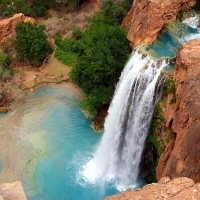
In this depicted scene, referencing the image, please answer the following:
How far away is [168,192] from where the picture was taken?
334 inches

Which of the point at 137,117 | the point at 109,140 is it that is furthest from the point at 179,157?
the point at 109,140

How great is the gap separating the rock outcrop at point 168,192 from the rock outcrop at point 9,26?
872 inches

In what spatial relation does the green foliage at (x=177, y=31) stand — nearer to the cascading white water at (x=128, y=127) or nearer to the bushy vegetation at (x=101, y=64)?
the cascading white water at (x=128, y=127)

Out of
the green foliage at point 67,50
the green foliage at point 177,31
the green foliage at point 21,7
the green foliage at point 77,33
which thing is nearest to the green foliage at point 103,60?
the green foliage at point 177,31

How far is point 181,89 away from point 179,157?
3190 millimetres

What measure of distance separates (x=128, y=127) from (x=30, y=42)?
1225cm

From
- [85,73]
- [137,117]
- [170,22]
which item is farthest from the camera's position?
[85,73]

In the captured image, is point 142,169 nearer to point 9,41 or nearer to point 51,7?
point 9,41

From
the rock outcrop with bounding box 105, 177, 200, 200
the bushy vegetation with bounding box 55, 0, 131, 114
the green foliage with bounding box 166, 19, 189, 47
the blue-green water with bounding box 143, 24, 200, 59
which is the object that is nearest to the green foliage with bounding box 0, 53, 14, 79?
the bushy vegetation with bounding box 55, 0, 131, 114

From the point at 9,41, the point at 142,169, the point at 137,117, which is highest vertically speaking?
the point at 9,41

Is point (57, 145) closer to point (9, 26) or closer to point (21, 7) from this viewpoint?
point (9, 26)

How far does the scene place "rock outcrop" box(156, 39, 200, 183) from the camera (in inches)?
482

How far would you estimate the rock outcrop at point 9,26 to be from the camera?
2694 cm

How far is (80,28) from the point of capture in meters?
29.1
